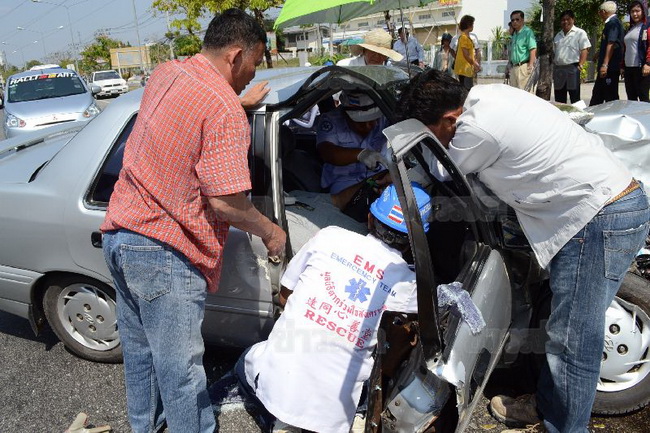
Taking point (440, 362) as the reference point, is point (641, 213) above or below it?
above

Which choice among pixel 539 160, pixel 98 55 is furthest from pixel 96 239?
pixel 98 55

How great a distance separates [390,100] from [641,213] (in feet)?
4.07

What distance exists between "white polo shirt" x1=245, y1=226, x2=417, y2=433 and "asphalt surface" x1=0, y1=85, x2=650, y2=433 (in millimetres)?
740

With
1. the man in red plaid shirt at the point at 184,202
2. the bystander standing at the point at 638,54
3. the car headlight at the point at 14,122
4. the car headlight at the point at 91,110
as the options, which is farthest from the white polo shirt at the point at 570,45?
the car headlight at the point at 14,122

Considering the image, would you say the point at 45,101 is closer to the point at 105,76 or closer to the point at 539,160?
the point at 539,160

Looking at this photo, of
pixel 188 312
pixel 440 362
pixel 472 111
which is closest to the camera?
pixel 440 362

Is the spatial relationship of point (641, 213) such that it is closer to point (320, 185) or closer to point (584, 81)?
point (320, 185)

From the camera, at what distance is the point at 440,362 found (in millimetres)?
1765

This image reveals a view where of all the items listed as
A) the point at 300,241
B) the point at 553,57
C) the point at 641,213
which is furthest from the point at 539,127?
the point at 553,57

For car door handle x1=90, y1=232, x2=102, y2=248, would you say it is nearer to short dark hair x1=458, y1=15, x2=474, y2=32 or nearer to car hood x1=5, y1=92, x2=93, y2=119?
short dark hair x1=458, y1=15, x2=474, y2=32

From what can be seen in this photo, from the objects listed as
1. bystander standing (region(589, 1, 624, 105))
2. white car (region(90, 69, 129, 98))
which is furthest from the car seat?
white car (region(90, 69, 129, 98))

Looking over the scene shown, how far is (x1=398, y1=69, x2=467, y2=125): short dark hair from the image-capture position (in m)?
2.06

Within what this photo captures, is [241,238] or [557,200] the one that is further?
[241,238]

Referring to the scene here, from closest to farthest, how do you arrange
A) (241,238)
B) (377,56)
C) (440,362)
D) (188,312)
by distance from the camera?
(440,362), (188,312), (241,238), (377,56)
